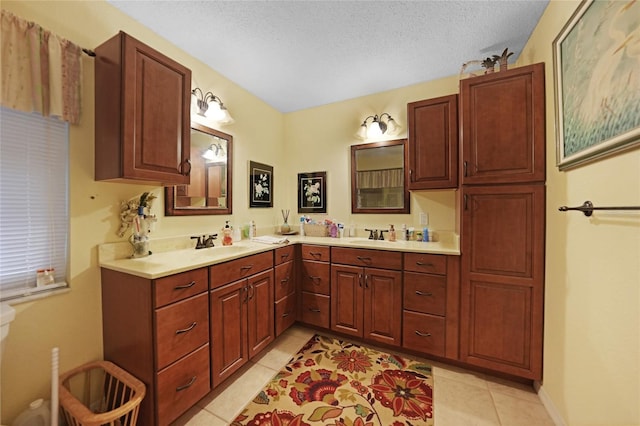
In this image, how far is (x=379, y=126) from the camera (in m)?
2.63

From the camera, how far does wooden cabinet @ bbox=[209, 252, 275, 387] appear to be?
1.58 meters

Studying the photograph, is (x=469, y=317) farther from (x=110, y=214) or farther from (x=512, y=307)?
(x=110, y=214)

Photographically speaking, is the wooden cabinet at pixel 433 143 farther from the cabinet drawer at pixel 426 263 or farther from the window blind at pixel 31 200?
the window blind at pixel 31 200

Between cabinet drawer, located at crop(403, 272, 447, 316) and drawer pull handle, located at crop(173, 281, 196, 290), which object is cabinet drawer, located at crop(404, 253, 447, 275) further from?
drawer pull handle, located at crop(173, 281, 196, 290)

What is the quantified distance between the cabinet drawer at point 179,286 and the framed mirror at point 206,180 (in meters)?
0.73

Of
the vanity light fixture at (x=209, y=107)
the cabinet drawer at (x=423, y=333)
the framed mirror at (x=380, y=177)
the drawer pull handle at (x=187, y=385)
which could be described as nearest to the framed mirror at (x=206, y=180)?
the vanity light fixture at (x=209, y=107)

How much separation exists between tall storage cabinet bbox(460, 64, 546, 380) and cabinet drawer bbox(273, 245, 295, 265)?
1.48m

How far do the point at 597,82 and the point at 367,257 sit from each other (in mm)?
1667

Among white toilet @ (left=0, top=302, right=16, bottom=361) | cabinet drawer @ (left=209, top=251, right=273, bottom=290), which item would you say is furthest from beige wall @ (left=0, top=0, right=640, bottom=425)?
cabinet drawer @ (left=209, top=251, right=273, bottom=290)

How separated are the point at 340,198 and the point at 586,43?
7.03ft

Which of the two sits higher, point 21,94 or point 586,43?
point 586,43

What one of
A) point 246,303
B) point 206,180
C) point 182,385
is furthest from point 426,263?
point 206,180

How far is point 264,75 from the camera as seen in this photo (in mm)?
2344

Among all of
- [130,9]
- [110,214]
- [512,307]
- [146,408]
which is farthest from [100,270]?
[512,307]
